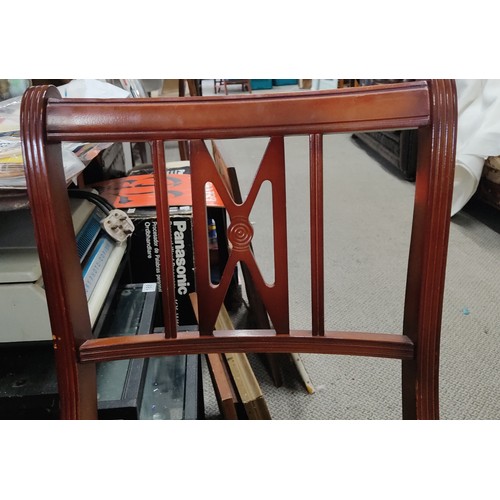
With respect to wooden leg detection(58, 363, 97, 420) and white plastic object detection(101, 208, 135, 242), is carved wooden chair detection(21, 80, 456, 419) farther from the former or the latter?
white plastic object detection(101, 208, 135, 242)

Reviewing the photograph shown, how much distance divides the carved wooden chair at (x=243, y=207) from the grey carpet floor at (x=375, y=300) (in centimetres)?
72

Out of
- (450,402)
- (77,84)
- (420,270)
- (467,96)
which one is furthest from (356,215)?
(420,270)

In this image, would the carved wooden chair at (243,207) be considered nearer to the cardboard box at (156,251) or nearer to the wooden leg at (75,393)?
the wooden leg at (75,393)

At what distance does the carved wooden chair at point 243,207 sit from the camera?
1.60 ft

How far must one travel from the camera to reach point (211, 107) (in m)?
0.50

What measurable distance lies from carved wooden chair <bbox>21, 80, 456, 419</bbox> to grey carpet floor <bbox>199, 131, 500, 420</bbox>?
72cm

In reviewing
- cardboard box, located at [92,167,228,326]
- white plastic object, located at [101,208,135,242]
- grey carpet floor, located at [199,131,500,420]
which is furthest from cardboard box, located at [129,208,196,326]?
grey carpet floor, located at [199,131,500,420]

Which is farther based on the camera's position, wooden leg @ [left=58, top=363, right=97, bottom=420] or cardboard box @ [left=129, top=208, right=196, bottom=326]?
cardboard box @ [left=129, top=208, right=196, bottom=326]

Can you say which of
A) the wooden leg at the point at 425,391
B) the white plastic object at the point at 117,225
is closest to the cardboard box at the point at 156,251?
the white plastic object at the point at 117,225

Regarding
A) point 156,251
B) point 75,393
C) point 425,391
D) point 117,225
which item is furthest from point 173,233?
point 425,391

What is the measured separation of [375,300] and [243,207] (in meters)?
1.28

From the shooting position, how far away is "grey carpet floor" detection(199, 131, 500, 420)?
4.16 ft

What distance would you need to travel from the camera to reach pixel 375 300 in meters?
1.70

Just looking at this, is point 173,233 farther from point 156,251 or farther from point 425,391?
point 425,391
